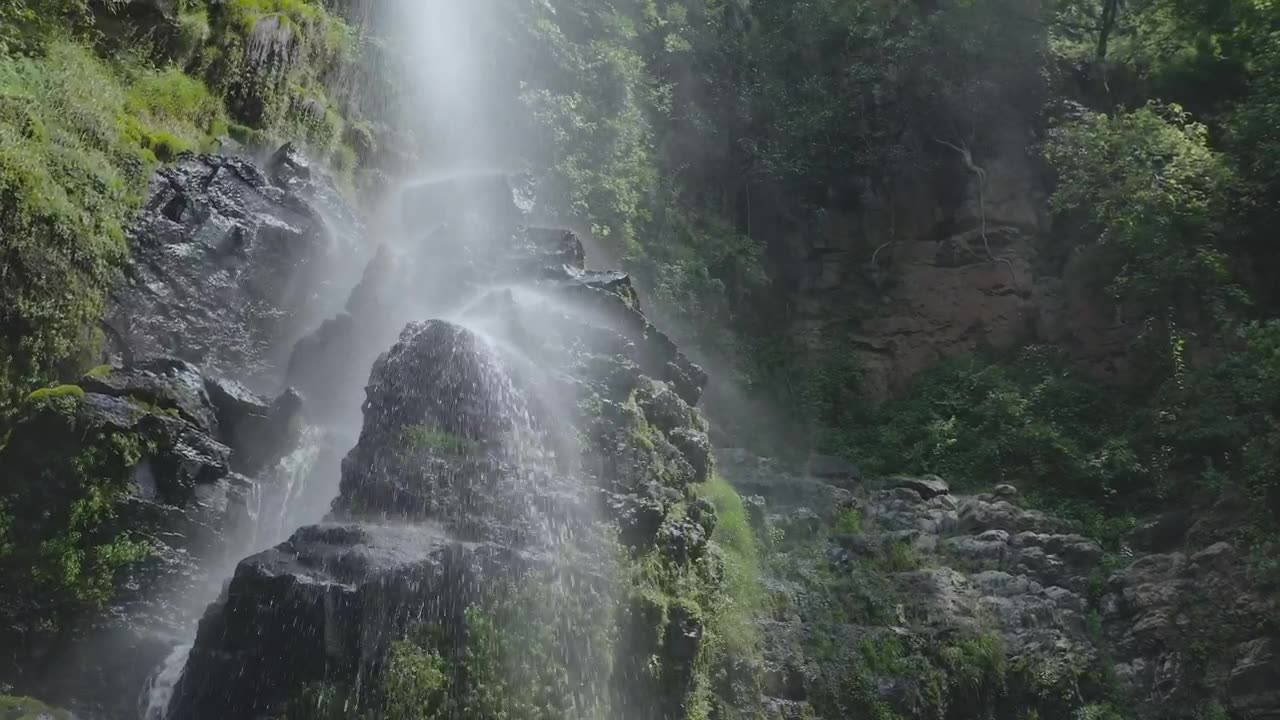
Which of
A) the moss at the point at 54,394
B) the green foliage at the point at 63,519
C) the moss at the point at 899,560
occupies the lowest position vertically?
the green foliage at the point at 63,519

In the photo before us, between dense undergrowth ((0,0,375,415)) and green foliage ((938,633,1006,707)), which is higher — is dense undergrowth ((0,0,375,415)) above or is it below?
above

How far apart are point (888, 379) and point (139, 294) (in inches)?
545

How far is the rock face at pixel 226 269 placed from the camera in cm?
1080

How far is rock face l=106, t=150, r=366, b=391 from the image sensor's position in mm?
10805

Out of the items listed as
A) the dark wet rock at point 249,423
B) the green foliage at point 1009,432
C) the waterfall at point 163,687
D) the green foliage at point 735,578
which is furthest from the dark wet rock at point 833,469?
the waterfall at point 163,687

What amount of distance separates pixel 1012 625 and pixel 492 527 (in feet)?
23.0

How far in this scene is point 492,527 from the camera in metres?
8.70

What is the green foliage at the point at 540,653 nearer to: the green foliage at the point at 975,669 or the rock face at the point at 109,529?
the rock face at the point at 109,529

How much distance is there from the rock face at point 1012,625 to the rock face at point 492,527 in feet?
6.60

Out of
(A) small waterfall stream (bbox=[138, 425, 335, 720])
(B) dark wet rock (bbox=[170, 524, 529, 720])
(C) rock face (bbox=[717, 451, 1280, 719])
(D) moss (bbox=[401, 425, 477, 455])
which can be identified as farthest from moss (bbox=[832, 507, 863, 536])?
(A) small waterfall stream (bbox=[138, 425, 335, 720])

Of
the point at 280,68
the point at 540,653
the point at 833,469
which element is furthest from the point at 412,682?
the point at 280,68

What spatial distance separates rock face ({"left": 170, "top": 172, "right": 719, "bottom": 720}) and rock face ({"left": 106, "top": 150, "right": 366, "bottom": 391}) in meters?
0.67

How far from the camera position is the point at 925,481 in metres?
14.3

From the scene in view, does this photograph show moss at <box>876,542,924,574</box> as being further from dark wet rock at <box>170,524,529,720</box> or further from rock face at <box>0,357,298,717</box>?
rock face at <box>0,357,298,717</box>
